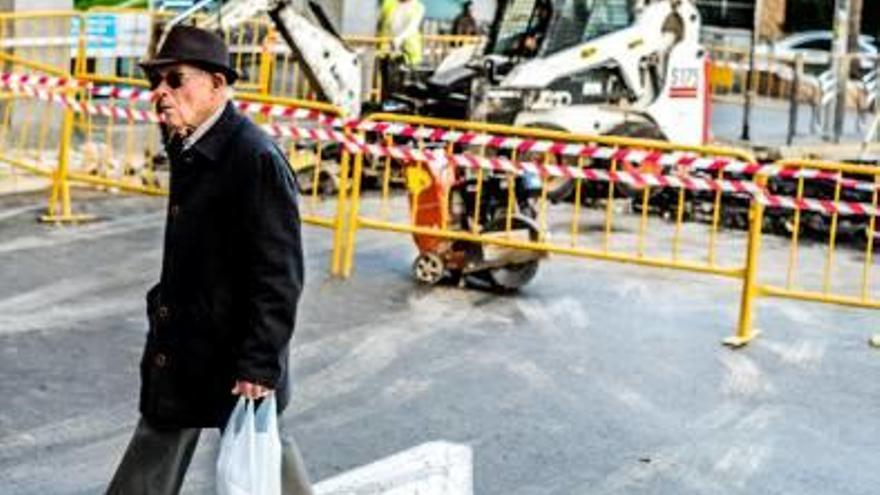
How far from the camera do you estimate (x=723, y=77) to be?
25609mm

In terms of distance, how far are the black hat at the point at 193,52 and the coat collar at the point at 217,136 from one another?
4.8 inches

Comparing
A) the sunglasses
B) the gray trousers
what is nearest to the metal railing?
the gray trousers

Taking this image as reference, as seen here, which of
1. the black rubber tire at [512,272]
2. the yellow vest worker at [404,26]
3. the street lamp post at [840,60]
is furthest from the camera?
the yellow vest worker at [404,26]

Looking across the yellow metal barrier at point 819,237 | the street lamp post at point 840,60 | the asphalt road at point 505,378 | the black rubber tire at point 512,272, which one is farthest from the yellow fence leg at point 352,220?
the street lamp post at point 840,60

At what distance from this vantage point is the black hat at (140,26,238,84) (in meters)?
5.08

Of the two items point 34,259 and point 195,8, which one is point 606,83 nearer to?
point 195,8

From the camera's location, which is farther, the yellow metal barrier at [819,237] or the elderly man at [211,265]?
the yellow metal barrier at [819,237]

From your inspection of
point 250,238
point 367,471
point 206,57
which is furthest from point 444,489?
point 206,57

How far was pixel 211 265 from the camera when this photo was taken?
5191 mm

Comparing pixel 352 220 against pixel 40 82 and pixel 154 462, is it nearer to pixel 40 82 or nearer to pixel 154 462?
pixel 40 82

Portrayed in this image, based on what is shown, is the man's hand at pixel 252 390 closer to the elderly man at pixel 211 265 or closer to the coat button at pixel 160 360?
the elderly man at pixel 211 265

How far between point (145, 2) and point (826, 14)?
25.7 metres

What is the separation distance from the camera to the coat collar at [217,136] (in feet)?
16.9

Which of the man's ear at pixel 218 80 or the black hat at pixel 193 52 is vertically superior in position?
the black hat at pixel 193 52
